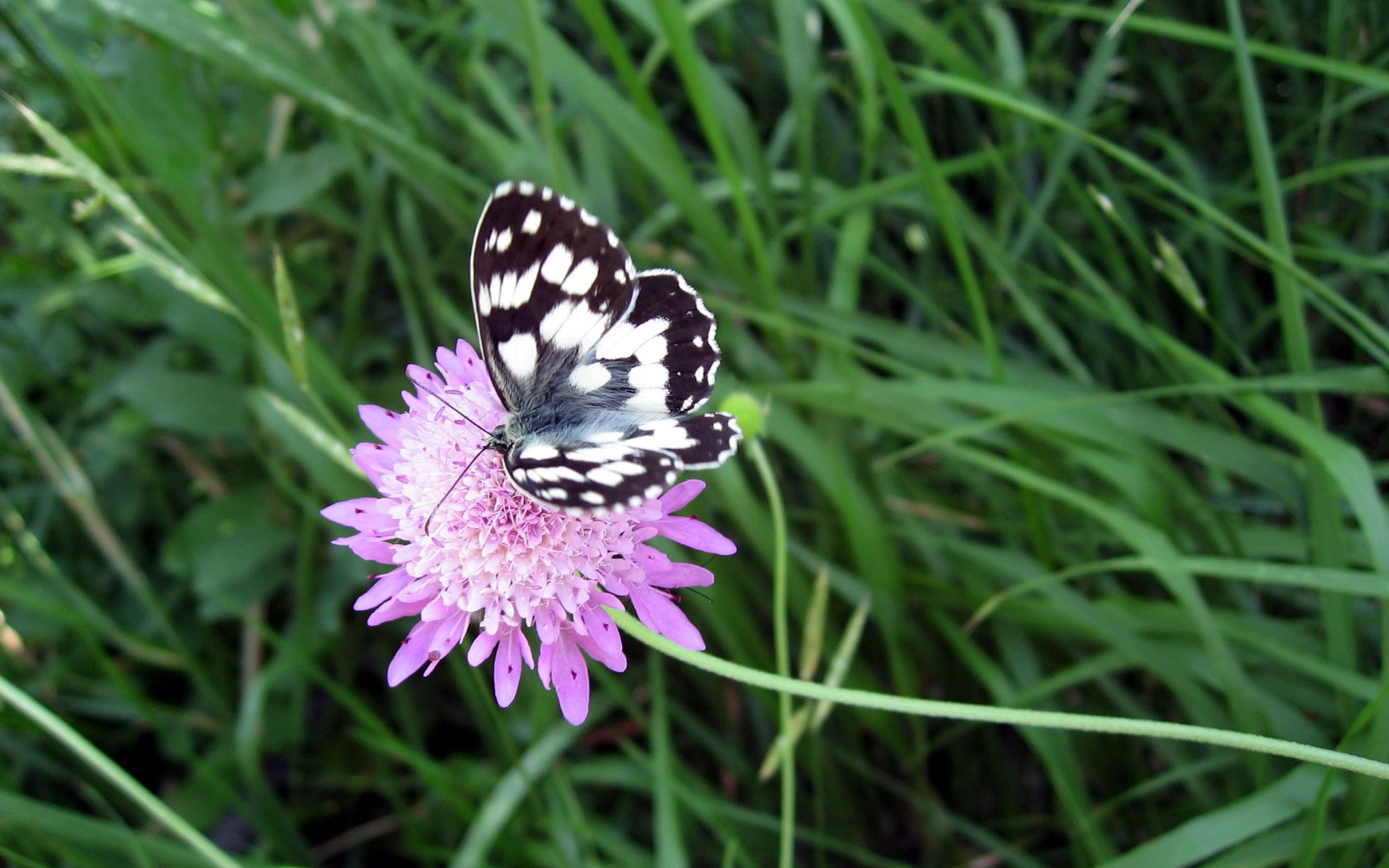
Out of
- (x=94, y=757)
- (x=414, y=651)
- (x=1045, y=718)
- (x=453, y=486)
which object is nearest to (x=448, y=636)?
(x=414, y=651)

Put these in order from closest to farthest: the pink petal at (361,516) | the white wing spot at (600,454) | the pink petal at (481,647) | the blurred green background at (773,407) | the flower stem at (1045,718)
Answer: the flower stem at (1045,718) < the white wing spot at (600,454) < the pink petal at (481,647) < the pink petal at (361,516) < the blurred green background at (773,407)

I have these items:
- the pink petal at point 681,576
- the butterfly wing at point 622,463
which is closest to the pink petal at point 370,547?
the butterfly wing at point 622,463

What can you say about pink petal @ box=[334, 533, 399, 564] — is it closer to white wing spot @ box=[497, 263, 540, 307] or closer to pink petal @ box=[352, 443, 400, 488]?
pink petal @ box=[352, 443, 400, 488]

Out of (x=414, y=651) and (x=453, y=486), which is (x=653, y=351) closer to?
(x=453, y=486)

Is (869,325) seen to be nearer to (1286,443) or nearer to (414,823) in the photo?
(1286,443)

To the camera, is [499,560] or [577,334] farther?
[577,334]

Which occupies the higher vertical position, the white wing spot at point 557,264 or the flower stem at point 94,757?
the white wing spot at point 557,264

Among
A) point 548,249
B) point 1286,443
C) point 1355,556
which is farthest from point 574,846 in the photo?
point 1286,443

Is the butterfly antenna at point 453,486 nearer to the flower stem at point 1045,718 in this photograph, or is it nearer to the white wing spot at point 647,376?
the white wing spot at point 647,376
